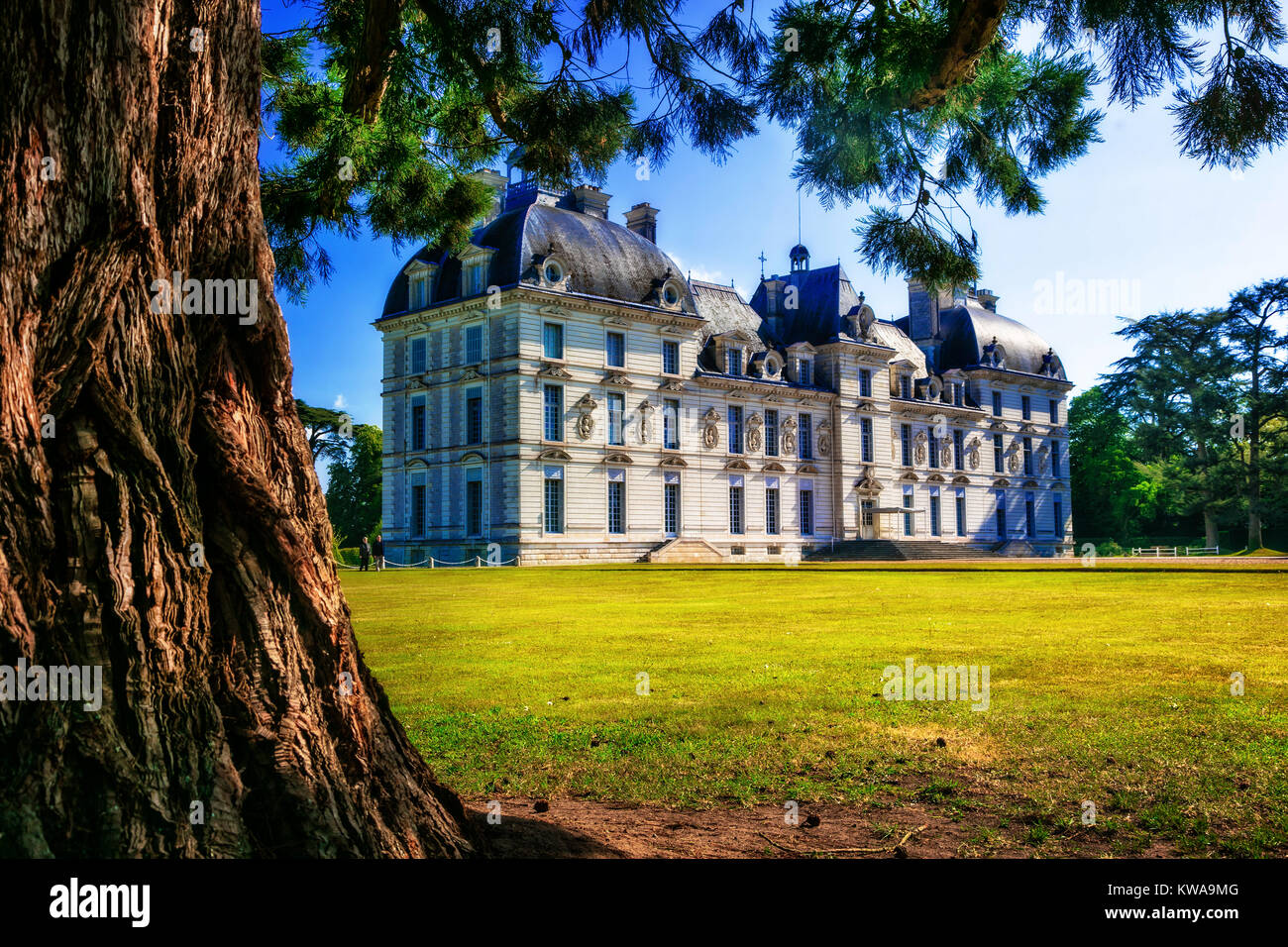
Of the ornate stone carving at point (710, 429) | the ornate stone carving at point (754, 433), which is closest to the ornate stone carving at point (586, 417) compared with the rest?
the ornate stone carving at point (710, 429)

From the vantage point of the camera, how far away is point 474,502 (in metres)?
39.0

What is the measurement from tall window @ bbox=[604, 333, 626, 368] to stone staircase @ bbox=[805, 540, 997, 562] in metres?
13.5

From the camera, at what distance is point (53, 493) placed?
2.84 m

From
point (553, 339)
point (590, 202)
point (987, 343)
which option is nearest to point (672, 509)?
point (553, 339)

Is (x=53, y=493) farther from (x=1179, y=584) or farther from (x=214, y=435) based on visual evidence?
(x=1179, y=584)

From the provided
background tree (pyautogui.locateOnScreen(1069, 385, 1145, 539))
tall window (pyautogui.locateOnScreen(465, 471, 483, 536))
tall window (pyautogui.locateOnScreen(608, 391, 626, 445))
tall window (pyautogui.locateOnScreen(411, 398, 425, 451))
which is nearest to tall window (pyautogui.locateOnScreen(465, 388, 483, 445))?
tall window (pyautogui.locateOnScreen(465, 471, 483, 536))

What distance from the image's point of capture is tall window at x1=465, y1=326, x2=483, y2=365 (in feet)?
129

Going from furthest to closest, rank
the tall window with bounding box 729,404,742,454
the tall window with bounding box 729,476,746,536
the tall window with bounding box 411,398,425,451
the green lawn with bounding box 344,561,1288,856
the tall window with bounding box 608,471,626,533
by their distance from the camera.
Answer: the tall window with bounding box 729,404,742,454
the tall window with bounding box 729,476,746,536
the tall window with bounding box 411,398,425,451
the tall window with bounding box 608,471,626,533
the green lawn with bounding box 344,561,1288,856

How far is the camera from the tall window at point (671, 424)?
4335cm

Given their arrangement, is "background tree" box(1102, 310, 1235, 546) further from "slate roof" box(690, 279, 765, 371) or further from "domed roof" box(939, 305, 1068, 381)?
"slate roof" box(690, 279, 765, 371)

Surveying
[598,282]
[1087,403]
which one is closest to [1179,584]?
[598,282]

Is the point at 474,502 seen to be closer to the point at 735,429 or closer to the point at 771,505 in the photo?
the point at 735,429

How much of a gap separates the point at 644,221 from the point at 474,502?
17.1 meters

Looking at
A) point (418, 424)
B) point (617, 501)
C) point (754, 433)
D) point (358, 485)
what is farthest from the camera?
point (358, 485)
